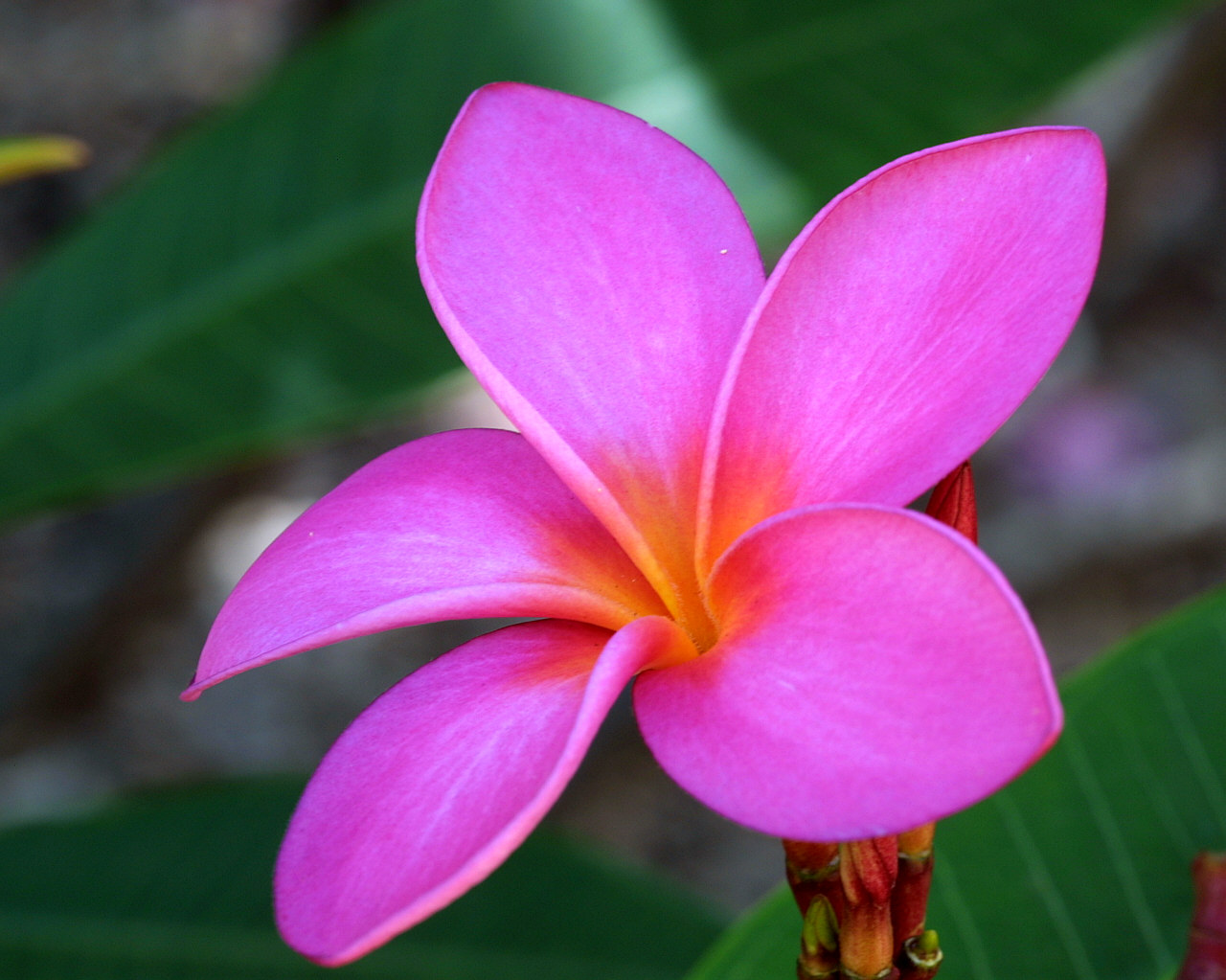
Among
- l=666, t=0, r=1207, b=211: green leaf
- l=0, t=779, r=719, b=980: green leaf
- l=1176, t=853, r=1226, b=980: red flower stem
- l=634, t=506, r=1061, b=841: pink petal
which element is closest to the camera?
l=634, t=506, r=1061, b=841: pink petal

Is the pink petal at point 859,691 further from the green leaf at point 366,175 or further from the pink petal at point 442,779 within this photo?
the green leaf at point 366,175

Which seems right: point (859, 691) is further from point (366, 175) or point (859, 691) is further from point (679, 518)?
point (366, 175)

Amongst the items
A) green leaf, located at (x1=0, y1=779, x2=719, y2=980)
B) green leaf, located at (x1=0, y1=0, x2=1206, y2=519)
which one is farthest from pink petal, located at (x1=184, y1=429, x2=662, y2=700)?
green leaf, located at (x1=0, y1=779, x2=719, y2=980)

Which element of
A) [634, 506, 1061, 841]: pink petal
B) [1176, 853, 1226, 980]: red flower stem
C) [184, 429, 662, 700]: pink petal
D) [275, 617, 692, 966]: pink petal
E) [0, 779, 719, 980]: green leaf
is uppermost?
[634, 506, 1061, 841]: pink petal

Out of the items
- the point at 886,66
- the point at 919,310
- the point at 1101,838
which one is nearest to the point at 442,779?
the point at 919,310

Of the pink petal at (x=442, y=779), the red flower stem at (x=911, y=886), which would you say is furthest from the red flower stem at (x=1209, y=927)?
the pink petal at (x=442, y=779)

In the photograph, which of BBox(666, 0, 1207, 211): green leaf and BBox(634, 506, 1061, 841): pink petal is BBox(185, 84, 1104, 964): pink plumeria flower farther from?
BBox(666, 0, 1207, 211): green leaf

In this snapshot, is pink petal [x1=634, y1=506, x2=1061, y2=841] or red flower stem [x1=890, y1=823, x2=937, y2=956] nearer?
pink petal [x1=634, y1=506, x2=1061, y2=841]

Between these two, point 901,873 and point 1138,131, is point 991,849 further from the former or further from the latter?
point 1138,131
